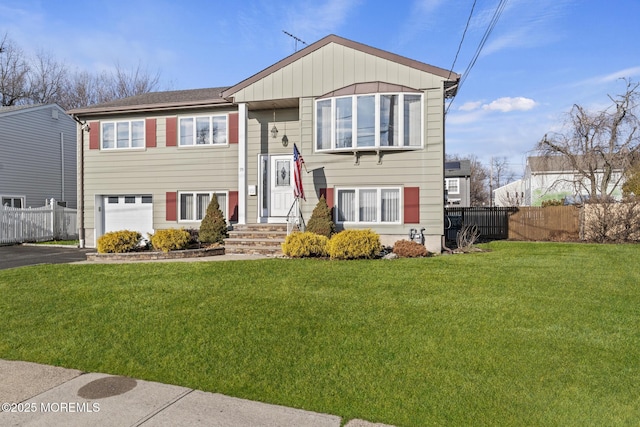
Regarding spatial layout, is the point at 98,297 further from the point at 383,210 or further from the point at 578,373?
the point at 383,210

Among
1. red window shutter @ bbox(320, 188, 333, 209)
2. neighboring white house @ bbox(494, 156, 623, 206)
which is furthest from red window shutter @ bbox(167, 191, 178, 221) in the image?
neighboring white house @ bbox(494, 156, 623, 206)

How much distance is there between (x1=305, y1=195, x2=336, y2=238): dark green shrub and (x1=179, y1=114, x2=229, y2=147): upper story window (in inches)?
163

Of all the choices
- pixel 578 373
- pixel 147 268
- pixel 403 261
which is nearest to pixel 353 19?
pixel 403 261

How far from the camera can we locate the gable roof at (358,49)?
1135cm

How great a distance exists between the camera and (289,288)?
263 inches

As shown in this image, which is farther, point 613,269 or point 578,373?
point 613,269

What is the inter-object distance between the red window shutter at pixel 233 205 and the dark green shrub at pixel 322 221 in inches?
116

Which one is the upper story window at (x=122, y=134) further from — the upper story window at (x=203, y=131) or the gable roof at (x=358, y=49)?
the gable roof at (x=358, y=49)

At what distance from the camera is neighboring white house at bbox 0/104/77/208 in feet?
63.4

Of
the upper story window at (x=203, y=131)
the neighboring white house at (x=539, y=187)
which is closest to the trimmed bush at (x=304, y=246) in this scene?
the upper story window at (x=203, y=131)

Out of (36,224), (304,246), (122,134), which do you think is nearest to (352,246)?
(304,246)

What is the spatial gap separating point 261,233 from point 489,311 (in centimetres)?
743

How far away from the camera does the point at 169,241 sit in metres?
10.8

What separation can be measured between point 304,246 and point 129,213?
7.91 metres
